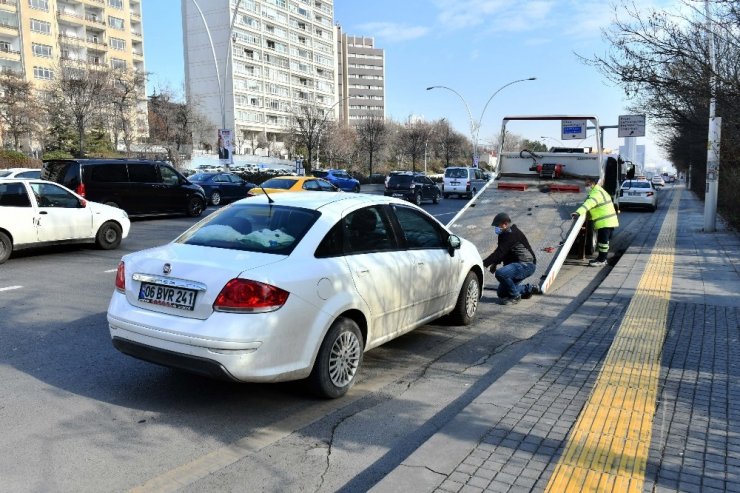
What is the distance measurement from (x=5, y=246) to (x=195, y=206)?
32.1 feet

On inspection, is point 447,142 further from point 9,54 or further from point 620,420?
point 620,420

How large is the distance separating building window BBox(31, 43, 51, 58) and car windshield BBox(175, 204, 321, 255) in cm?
7823

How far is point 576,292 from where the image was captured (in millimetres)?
9328

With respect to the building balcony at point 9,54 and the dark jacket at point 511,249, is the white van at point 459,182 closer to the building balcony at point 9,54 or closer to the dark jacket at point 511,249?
the dark jacket at point 511,249

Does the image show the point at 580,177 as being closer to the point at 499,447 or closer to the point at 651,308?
the point at 651,308

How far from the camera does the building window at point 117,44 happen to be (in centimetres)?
8075

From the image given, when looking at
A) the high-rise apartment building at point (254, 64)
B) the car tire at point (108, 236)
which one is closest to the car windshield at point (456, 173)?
the car tire at point (108, 236)

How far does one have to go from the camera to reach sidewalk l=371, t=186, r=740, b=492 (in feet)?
11.1

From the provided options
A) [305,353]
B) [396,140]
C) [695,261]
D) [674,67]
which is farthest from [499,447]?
[396,140]

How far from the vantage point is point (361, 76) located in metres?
154

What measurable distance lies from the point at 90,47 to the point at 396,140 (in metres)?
42.7

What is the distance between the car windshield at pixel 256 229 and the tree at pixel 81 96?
45.6 meters

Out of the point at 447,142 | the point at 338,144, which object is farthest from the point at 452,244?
the point at 447,142

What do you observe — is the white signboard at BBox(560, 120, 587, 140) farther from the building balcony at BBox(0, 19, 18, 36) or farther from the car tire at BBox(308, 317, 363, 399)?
the building balcony at BBox(0, 19, 18, 36)
